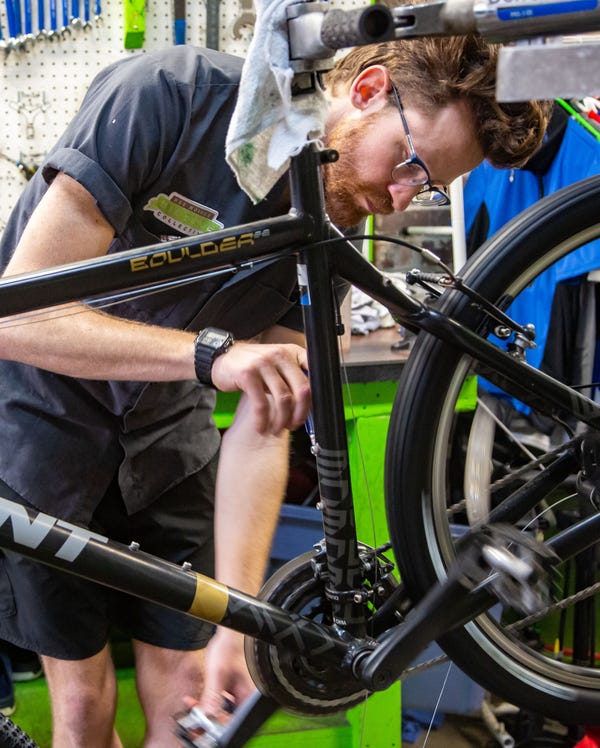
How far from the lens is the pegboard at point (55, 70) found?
159cm

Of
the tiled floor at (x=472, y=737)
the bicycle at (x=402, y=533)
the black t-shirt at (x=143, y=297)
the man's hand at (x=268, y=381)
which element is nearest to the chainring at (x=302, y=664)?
the bicycle at (x=402, y=533)

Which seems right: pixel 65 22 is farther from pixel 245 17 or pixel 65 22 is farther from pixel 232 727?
Answer: pixel 232 727

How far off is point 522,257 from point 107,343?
0.36m

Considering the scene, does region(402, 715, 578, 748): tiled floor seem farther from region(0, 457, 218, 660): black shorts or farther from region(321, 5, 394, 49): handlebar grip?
region(321, 5, 394, 49): handlebar grip

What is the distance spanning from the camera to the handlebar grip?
564 mm

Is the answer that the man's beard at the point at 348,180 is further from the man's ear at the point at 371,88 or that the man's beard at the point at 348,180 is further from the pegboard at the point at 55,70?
the pegboard at the point at 55,70

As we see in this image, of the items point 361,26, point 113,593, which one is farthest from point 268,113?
point 113,593

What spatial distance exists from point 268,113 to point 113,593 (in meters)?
0.69

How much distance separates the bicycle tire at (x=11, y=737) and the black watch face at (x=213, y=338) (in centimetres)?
37

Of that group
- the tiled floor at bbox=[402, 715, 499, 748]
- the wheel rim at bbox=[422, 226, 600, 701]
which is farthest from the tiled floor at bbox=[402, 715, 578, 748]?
the wheel rim at bbox=[422, 226, 600, 701]

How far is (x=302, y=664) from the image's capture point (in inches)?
30.8

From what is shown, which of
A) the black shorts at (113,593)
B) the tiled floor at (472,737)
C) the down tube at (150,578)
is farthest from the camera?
the tiled floor at (472,737)

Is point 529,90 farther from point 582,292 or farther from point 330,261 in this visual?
point 582,292

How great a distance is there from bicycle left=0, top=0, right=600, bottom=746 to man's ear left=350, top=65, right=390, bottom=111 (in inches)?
7.8
